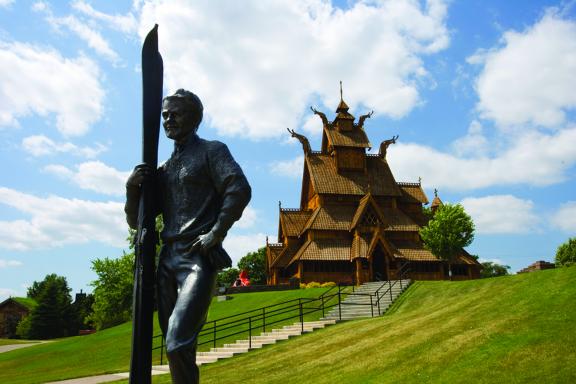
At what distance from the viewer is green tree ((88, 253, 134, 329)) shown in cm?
5047

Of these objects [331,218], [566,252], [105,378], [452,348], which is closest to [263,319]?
[105,378]

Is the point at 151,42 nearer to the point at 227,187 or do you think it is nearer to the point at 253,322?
the point at 227,187

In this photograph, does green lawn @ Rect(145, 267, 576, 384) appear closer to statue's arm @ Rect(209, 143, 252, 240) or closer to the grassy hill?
the grassy hill

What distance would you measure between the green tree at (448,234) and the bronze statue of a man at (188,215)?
3938 cm

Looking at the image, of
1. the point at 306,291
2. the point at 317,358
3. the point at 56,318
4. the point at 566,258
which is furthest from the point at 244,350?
the point at 566,258

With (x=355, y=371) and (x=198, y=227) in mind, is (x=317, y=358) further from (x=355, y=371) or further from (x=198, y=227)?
(x=198, y=227)

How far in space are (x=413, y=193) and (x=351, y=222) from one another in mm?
9983

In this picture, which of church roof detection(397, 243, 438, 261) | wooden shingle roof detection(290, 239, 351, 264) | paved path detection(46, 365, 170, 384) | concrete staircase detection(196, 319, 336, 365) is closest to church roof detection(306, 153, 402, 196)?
wooden shingle roof detection(290, 239, 351, 264)

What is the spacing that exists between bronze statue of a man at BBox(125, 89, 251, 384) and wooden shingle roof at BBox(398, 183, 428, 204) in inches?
1822

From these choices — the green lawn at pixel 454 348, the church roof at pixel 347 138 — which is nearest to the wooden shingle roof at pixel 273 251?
the church roof at pixel 347 138

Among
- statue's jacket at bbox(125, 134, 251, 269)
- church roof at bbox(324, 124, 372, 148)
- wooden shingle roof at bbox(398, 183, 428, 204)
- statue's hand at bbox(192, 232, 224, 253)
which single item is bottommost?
statue's hand at bbox(192, 232, 224, 253)

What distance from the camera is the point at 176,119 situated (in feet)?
16.1

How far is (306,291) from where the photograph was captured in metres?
32.0

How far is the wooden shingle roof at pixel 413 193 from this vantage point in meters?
49.8
